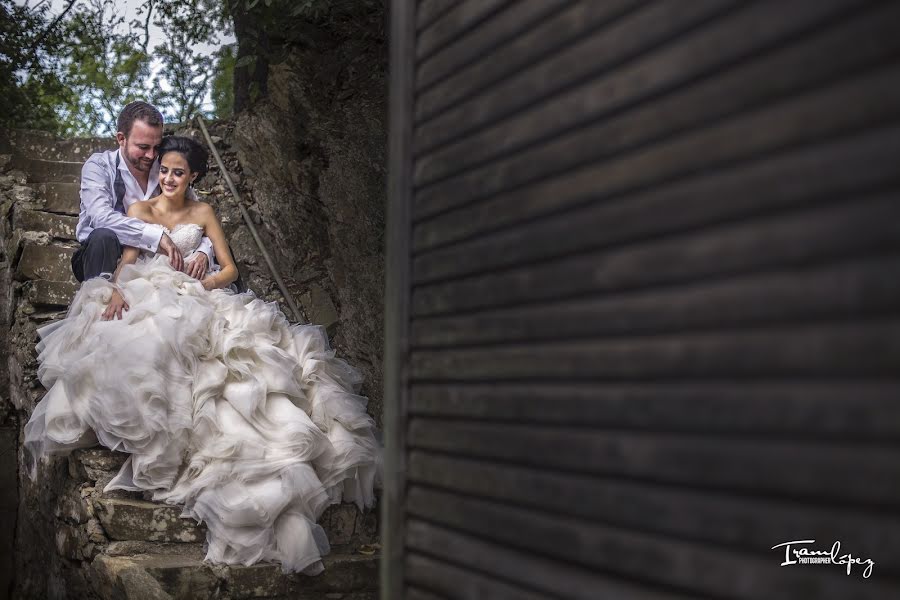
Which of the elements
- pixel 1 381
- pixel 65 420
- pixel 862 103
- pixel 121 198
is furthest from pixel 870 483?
pixel 1 381

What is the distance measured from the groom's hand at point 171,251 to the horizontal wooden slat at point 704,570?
13.2ft

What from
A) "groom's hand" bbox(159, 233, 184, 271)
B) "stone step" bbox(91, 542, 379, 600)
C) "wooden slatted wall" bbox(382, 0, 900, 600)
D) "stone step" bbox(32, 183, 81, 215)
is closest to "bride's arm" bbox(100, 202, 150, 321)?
"groom's hand" bbox(159, 233, 184, 271)

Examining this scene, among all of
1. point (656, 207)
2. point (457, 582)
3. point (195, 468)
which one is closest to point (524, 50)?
point (656, 207)

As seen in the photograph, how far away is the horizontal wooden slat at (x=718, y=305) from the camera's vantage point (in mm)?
1370

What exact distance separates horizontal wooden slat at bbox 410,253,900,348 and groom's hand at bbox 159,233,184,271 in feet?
11.9

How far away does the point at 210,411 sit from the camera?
4.66 metres

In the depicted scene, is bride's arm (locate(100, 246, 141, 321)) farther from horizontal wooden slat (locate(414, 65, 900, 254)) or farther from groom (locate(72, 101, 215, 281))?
horizontal wooden slat (locate(414, 65, 900, 254))

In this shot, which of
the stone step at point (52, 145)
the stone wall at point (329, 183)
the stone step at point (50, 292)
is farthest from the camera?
the stone step at point (52, 145)

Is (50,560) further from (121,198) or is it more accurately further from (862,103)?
Answer: (862,103)

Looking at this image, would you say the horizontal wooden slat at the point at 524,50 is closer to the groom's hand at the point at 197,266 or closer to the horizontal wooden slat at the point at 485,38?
the horizontal wooden slat at the point at 485,38

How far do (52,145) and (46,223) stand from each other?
1.78m

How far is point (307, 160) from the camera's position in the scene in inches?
279

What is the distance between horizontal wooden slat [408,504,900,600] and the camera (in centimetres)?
139

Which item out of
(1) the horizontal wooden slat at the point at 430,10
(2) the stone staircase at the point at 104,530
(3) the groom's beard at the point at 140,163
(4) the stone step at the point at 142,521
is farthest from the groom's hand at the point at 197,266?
(1) the horizontal wooden slat at the point at 430,10
